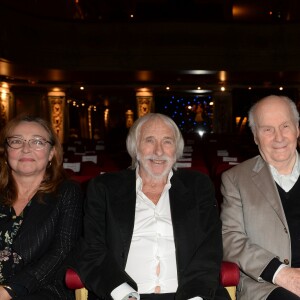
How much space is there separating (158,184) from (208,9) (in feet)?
53.4

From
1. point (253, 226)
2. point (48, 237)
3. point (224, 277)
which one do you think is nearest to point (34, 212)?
point (48, 237)

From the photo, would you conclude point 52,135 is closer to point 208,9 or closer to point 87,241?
point 87,241

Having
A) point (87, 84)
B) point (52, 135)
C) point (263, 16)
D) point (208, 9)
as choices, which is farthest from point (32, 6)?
point (52, 135)

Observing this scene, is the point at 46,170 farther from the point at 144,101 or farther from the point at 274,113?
the point at 144,101

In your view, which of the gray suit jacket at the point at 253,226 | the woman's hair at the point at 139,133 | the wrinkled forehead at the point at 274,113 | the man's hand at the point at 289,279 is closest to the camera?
the man's hand at the point at 289,279

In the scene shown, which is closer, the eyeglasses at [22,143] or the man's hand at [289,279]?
the man's hand at [289,279]

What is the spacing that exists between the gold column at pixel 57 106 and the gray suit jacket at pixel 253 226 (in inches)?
542

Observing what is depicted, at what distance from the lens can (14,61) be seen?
9.75 metres

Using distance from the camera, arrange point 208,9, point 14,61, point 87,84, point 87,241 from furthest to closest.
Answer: point 208,9 < point 87,84 < point 14,61 < point 87,241

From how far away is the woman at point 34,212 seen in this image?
6.75 ft

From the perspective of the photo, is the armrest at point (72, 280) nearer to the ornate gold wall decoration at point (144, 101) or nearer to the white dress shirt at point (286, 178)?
the white dress shirt at point (286, 178)

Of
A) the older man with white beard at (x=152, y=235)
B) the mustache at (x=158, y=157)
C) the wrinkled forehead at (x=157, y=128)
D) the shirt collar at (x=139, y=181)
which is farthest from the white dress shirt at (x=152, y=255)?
the wrinkled forehead at (x=157, y=128)

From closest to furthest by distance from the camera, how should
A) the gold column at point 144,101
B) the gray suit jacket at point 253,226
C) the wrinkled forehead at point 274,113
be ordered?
1. the gray suit jacket at point 253,226
2. the wrinkled forehead at point 274,113
3. the gold column at point 144,101

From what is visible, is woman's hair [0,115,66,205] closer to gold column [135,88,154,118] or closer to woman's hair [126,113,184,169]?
woman's hair [126,113,184,169]
